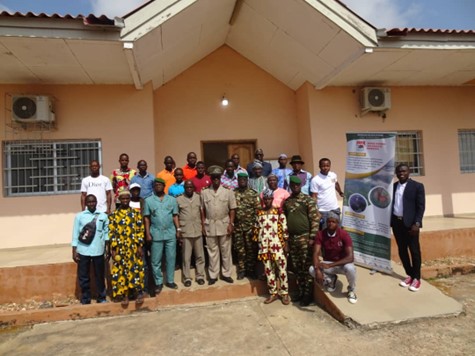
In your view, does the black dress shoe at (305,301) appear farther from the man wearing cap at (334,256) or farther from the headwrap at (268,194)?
the headwrap at (268,194)

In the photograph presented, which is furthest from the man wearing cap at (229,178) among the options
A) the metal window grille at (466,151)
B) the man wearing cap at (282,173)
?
the metal window grille at (466,151)

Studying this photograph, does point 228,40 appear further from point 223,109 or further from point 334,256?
point 334,256

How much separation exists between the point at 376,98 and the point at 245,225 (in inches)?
183

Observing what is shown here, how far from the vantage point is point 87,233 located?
4332 mm

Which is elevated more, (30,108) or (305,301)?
(30,108)

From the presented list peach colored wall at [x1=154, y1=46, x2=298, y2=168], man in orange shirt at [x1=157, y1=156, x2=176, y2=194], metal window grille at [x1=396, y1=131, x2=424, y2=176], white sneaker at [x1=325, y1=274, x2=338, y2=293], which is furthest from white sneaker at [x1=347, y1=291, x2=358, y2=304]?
metal window grille at [x1=396, y1=131, x2=424, y2=176]

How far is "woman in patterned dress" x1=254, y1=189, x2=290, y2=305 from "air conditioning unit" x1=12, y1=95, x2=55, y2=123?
15.0 feet

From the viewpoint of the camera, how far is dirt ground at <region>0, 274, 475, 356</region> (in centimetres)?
336

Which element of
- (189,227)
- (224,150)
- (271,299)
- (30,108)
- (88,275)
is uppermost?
(30,108)

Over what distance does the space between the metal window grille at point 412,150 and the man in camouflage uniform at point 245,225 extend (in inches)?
192

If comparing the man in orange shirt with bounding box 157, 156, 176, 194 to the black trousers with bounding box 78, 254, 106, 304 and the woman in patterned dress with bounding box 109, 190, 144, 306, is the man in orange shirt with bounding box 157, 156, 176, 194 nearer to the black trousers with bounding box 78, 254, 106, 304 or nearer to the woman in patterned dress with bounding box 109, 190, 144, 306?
the woman in patterned dress with bounding box 109, 190, 144, 306

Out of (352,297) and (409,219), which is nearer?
(352,297)

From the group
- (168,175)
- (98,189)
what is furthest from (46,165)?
(168,175)

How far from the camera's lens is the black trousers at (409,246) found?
4.44 meters
